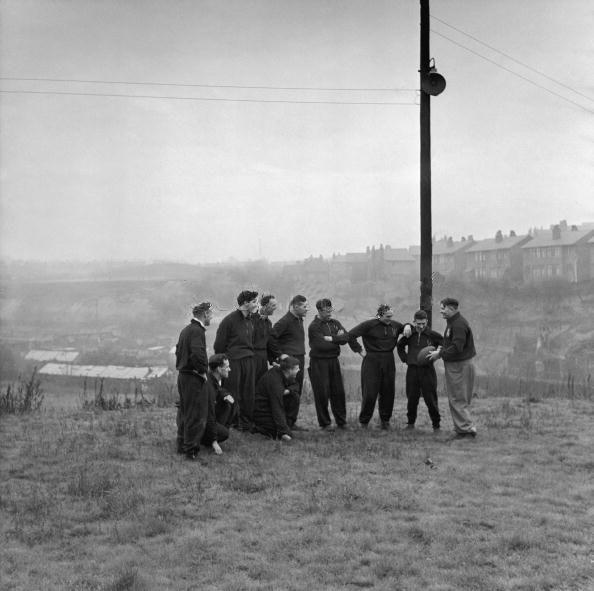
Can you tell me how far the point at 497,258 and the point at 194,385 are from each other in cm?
5485

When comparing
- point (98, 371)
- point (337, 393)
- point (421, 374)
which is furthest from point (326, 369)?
point (98, 371)

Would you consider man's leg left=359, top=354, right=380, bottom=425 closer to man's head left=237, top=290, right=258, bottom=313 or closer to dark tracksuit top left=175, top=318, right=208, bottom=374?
man's head left=237, top=290, right=258, bottom=313

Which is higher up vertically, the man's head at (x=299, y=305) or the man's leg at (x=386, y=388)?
the man's head at (x=299, y=305)

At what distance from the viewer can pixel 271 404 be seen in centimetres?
942

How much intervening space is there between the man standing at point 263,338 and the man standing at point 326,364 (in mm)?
672

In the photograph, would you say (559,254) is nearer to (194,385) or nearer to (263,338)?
(263,338)

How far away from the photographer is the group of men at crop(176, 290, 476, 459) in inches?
354

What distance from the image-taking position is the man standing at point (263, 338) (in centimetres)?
1012

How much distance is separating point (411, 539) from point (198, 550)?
1870 mm

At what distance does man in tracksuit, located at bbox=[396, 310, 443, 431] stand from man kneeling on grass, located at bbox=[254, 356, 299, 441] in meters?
1.78

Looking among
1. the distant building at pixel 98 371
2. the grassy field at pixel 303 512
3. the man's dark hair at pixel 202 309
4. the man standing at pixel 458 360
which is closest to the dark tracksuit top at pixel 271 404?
the grassy field at pixel 303 512

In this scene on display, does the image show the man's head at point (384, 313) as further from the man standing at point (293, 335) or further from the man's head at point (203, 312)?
the man's head at point (203, 312)

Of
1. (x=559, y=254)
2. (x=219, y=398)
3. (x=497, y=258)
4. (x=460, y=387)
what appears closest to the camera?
(x=219, y=398)

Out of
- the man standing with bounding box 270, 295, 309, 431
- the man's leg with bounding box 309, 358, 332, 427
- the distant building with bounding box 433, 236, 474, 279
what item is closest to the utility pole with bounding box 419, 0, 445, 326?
the man's leg with bounding box 309, 358, 332, 427
